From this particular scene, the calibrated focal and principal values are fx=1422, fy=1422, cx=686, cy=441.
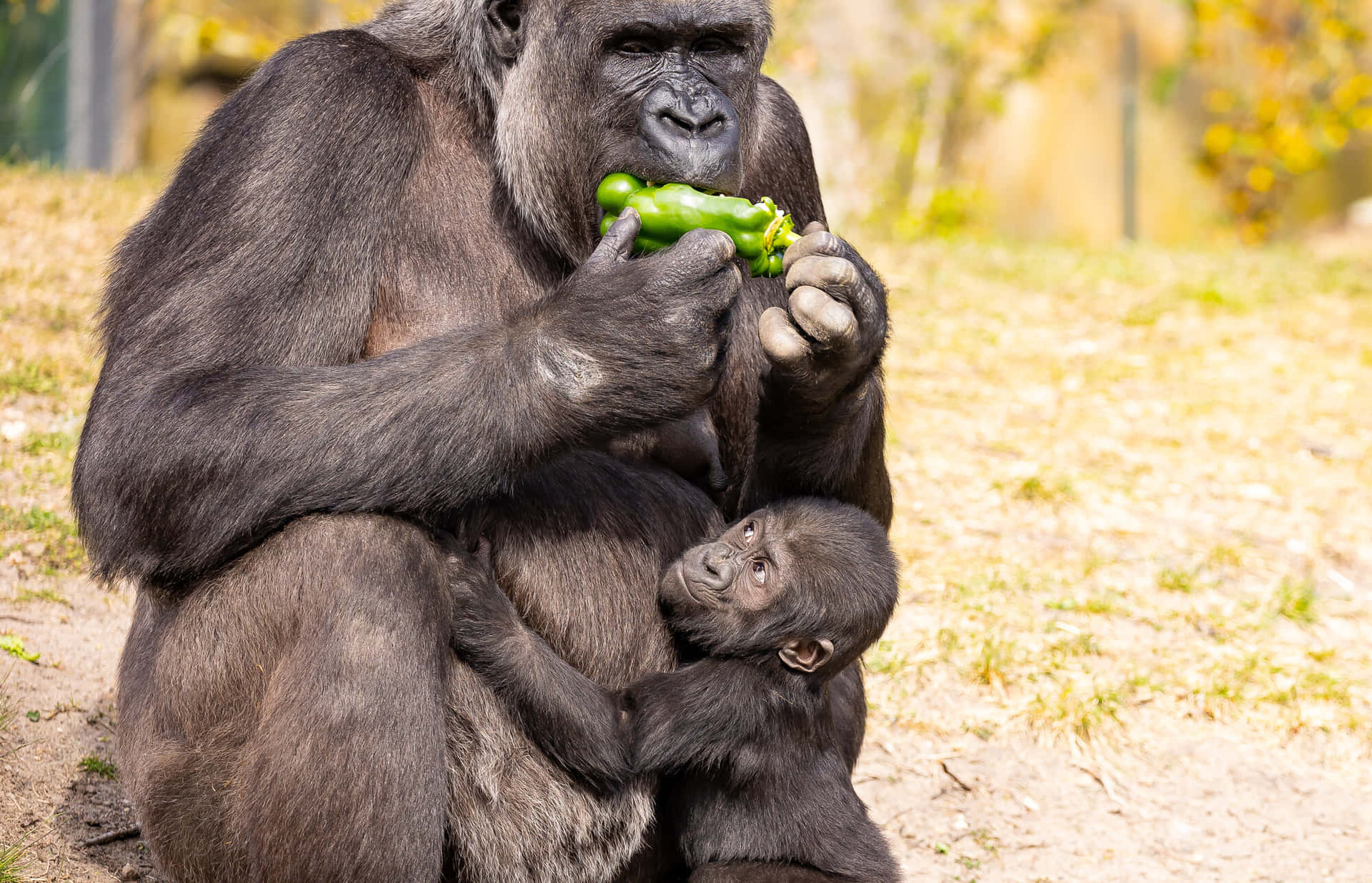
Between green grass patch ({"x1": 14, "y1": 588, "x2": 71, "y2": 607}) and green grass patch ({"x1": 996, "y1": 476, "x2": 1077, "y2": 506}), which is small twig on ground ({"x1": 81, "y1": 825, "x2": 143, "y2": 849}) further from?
green grass patch ({"x1": 996, "y1": 476, "x2": 1077, "y2": 506})

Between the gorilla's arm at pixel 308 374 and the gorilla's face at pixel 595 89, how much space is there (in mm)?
339

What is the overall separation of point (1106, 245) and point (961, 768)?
817cm

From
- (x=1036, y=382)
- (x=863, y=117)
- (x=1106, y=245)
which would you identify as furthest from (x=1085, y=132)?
(x=1036, y=382)

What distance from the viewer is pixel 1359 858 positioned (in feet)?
14.0

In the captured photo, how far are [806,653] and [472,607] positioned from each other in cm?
85

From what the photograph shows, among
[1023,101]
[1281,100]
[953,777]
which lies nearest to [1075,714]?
[953,777]

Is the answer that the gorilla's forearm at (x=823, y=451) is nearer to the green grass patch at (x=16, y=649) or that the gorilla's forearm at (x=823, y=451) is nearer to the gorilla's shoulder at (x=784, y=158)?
the gorilla's shoulder at (x=784, y=158)

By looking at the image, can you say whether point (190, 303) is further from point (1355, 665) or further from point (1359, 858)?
point (1355, 665)

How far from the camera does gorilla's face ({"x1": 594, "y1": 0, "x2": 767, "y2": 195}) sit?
10.2 feet

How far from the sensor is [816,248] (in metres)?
3.08

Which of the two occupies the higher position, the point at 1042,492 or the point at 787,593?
the point at 787,593

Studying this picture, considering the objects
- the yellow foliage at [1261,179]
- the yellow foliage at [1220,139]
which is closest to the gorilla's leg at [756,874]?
the yellow foliage at [1220,139]

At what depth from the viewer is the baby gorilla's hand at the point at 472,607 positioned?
3021 millimetres

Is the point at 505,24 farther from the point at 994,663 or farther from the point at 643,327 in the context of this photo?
the point at 994,663
